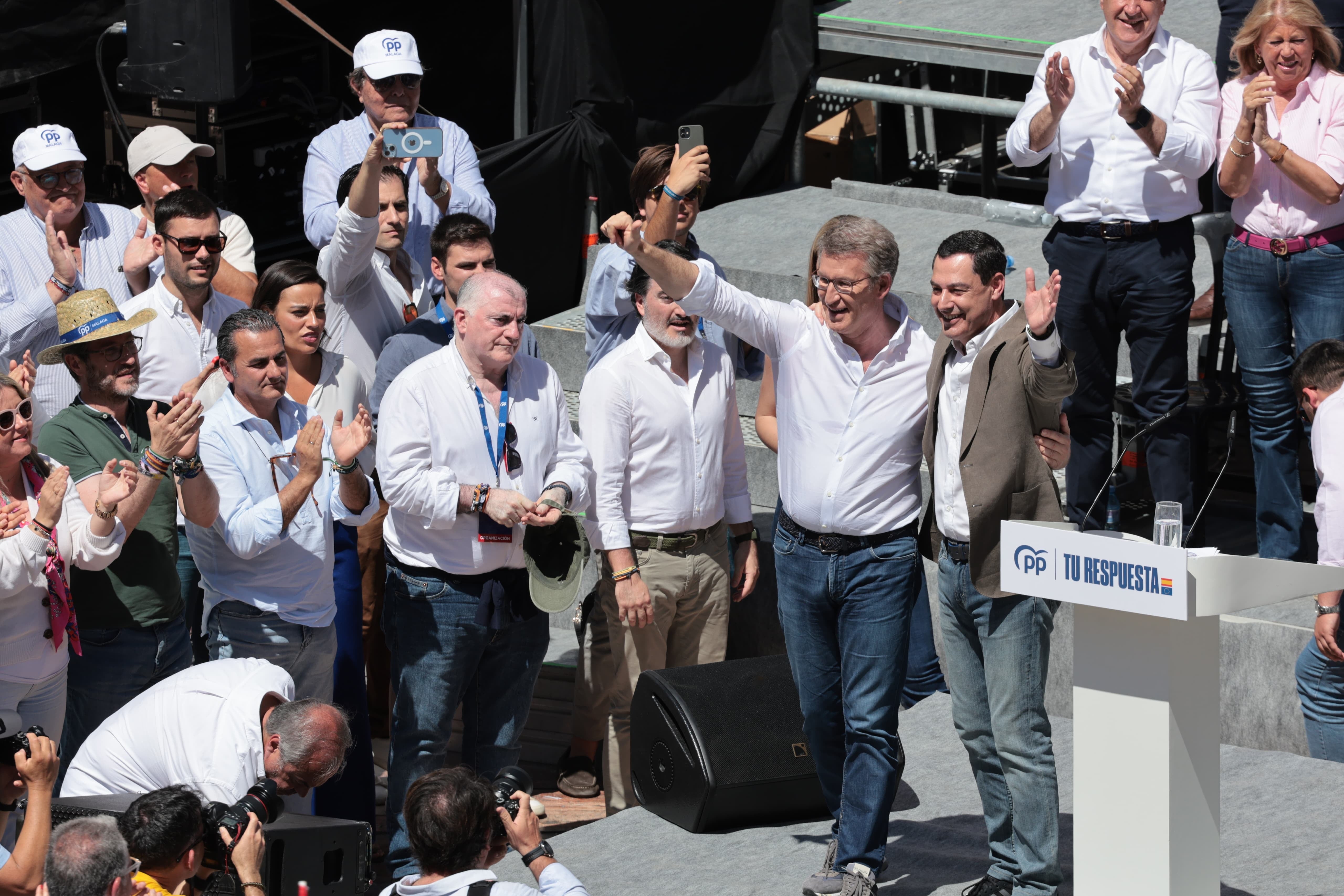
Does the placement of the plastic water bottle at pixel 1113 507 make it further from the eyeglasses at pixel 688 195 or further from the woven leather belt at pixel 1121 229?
the eyeglasses at pixel 688 195

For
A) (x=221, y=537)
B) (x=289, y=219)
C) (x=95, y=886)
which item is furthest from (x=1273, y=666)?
(x=289, y=219)

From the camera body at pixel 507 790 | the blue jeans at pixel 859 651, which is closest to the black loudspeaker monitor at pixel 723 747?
the blue jeans at pixel 859 651

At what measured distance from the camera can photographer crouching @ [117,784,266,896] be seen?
145 inches

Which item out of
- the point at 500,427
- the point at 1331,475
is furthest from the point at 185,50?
the point at 1331,475

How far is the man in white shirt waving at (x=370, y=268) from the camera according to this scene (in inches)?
219

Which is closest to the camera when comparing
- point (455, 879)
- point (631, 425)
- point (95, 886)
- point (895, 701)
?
point (95, 886)

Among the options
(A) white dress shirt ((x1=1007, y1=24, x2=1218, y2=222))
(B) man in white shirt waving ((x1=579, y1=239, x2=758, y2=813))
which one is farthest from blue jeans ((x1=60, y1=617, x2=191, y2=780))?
(A) white dress shirt ((x1=1007, y1=24, x2=1218, y2=222))

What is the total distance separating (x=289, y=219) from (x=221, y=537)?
5.17 meters

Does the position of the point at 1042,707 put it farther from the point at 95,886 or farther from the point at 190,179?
the point at 190,179

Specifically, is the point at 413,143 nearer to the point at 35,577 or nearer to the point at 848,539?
the point at 35,577

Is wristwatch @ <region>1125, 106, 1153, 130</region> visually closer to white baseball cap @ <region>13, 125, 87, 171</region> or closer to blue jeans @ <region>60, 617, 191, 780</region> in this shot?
blue jeans @ <region>60, 617, 191, 780</region>

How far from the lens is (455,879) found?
11.9 feet

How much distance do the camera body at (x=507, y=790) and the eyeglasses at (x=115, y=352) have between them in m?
1.82

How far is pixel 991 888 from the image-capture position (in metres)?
4.30
